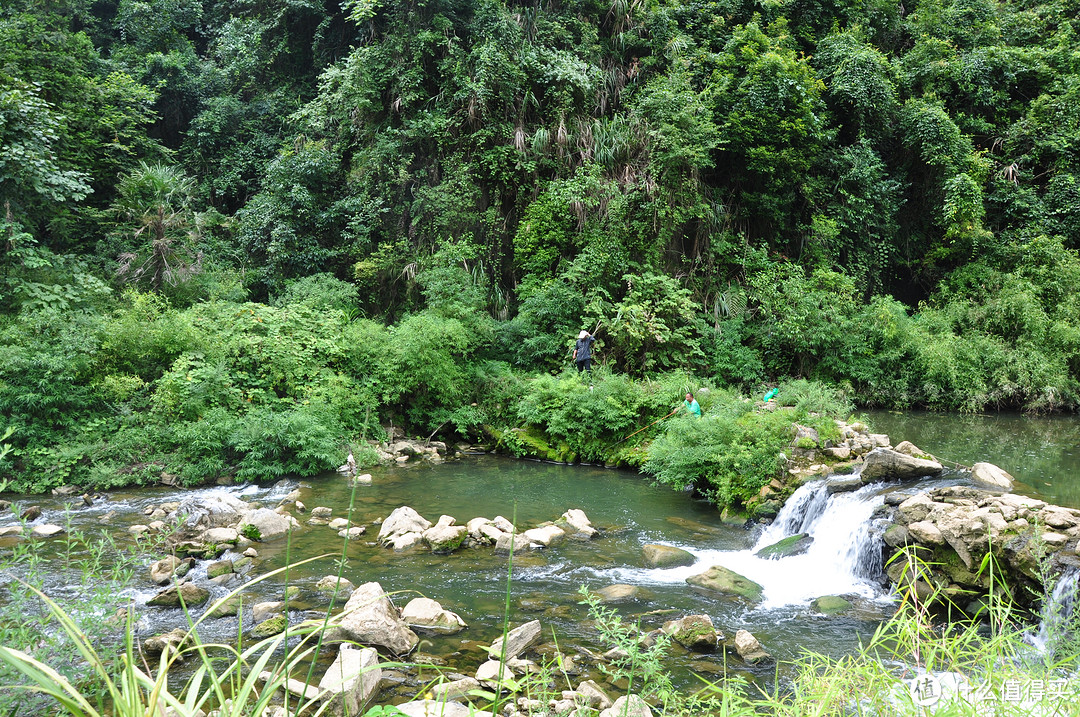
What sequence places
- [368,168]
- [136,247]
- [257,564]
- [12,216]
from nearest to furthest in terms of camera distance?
[257,564] → [12,216] → [136,247] → [368,168]

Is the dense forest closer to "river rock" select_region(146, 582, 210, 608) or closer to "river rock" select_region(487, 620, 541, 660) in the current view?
"river rock" select_region(146, 582, 210, 608)

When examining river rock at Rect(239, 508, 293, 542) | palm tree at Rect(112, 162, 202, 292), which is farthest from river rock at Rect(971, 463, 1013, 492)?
palm tree at Rect(112, 162, 202, 292)

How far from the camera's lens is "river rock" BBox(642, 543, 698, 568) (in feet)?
22.6

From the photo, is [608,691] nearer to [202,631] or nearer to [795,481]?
[202,631]

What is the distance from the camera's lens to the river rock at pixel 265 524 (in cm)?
758

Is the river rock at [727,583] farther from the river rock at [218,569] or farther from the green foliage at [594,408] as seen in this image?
the green foliage at [594,408]

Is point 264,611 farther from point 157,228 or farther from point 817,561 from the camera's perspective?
point 157,228

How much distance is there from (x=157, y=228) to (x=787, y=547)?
14609 millimetres

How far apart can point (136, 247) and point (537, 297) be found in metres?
9.37

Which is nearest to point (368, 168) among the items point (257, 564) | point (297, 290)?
point (297, 290)

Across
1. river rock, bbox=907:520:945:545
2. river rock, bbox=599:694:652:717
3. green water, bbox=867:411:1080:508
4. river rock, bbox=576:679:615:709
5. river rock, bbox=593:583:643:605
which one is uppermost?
river rock, bbox=599:694:652:717

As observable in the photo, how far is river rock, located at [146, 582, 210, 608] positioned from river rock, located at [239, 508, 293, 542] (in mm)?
1716

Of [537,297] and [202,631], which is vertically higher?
[537,297]

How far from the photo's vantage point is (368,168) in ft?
53.6
